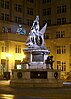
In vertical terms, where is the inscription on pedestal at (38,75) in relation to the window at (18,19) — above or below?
below

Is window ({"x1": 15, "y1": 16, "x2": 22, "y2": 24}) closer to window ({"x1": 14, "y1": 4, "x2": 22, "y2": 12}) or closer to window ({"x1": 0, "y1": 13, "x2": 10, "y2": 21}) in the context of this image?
window ({"x1": 14, "y1": 4, "x2": 22, "y2": 12})

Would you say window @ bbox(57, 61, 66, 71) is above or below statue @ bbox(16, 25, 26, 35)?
below

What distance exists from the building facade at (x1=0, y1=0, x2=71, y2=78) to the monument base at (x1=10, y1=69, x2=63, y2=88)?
126ft

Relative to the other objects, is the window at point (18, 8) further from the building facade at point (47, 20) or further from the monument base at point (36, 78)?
the monument base at point (36, 78)

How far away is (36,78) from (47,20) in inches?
2129

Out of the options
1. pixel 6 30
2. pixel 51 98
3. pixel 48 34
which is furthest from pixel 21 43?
pixel 51 98

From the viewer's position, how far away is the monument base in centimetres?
3844

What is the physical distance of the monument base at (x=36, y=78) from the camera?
126 feet

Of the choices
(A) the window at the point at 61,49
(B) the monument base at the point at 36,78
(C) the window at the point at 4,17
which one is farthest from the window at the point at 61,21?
(B) the monument base at the point at 36,78

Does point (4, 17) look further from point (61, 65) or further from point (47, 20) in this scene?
point (61, 65)

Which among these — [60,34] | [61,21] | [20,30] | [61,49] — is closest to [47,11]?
[61,21]

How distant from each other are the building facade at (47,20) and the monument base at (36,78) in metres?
38.3

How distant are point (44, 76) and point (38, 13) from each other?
56.0 metres

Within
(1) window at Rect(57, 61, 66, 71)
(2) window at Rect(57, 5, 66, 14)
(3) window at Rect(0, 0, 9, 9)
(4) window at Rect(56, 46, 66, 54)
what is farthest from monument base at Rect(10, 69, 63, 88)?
→ (2) window at Rect(57, 5, 66, 14)
